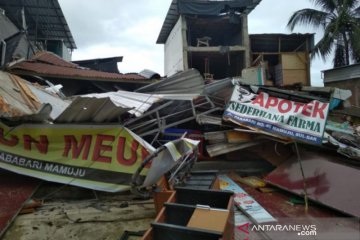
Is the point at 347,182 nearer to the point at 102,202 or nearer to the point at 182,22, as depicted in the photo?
the point at 102,202

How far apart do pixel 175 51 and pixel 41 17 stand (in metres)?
7.72

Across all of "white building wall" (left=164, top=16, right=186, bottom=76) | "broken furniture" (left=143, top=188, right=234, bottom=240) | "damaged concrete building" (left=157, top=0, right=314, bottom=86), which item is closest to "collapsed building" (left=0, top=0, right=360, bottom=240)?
"broken furniture" (left=143, top=188, right=234, bottom=240)

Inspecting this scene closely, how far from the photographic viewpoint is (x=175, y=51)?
18078mm

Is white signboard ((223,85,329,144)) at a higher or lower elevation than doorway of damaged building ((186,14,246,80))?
lower

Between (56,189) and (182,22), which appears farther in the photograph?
(182,22)

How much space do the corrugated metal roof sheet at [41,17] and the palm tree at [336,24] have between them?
1457cm

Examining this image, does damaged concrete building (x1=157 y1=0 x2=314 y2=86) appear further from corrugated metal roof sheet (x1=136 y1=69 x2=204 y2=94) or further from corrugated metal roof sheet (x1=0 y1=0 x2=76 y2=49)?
corrugated metal roof sheet (x1=136 y1=69 x2=204 y2=94)

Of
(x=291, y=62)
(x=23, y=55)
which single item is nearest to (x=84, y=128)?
(x=23, y=55)

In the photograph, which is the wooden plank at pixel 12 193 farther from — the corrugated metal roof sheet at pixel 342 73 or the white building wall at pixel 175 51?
the corrugated metal roof sheet at pixel 342 73

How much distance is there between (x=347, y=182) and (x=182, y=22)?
13485mm

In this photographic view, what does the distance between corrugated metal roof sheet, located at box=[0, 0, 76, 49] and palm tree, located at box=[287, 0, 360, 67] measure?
14.6 meters

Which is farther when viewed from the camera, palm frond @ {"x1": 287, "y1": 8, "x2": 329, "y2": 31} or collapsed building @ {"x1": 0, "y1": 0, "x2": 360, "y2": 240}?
palm frond @ {"x1": 287, "y1": 8, "x2": 329, "y2": 31}

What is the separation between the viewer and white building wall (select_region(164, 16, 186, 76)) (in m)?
16.5

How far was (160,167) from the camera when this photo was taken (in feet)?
13.4
